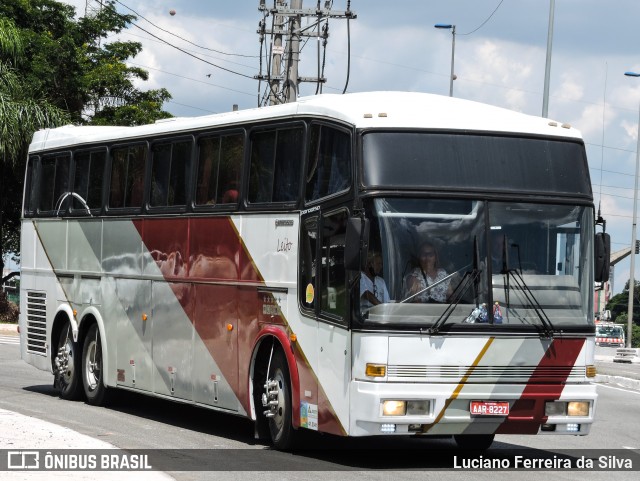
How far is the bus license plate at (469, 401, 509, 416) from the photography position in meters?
12.1

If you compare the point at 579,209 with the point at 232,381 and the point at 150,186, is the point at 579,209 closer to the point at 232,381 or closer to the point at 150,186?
the point at 232,381

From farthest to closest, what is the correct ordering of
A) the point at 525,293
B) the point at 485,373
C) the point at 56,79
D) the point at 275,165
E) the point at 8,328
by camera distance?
the point at 56,79
the point at 8,328
the point at 275,165
the point at 525,293
the point at 485,373

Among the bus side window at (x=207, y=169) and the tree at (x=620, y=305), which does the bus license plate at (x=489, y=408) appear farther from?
the tree at (x=620, y=305)

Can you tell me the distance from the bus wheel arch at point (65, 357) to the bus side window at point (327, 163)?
678cm

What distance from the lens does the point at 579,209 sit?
12734 millimetres

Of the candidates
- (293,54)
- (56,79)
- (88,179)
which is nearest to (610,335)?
(56,79)

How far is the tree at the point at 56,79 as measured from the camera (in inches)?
1531

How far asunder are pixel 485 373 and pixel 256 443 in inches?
129

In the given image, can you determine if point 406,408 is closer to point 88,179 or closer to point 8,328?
point 88,179

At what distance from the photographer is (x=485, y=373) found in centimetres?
1213

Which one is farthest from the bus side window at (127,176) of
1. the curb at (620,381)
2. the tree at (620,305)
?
the tree at (620,305)

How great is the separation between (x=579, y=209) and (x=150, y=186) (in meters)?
6.25

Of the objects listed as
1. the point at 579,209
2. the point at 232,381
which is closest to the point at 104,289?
the point at 232,381

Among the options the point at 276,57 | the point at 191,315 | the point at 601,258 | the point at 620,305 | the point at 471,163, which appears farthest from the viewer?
the point at 620,305
